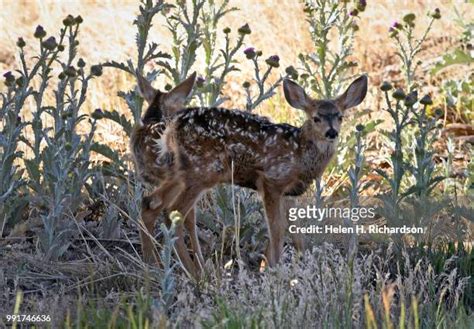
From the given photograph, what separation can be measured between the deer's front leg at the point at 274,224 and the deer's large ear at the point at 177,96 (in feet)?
2.99

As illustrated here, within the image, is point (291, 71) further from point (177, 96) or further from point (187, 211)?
point (187, 211)

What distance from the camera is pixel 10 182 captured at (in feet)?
27.1

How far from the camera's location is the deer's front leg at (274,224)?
7.78 meters

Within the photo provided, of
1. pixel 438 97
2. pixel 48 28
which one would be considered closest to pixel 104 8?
pixel 48 28

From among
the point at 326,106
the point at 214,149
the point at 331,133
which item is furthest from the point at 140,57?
the point at 331,133

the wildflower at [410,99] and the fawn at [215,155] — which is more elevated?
the wildflower at [410,99]

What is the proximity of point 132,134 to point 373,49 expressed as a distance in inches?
271

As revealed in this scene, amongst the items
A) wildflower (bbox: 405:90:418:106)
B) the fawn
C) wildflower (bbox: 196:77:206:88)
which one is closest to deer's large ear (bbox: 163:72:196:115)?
the fawn

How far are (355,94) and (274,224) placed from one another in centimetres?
121

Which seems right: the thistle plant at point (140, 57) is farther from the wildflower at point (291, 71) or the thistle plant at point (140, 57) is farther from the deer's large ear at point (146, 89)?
the wildflower at point (291, 71)

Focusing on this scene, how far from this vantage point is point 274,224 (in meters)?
7.80

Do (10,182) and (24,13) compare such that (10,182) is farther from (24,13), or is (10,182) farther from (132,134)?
(24,13)

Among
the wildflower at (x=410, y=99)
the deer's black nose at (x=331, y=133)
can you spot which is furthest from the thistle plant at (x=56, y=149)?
the wildflower at (x=410, y=99)

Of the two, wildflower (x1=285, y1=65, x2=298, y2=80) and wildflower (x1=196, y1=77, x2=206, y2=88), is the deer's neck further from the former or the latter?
wildflower (x1=196, y1=77, x2=206, y2=88)
